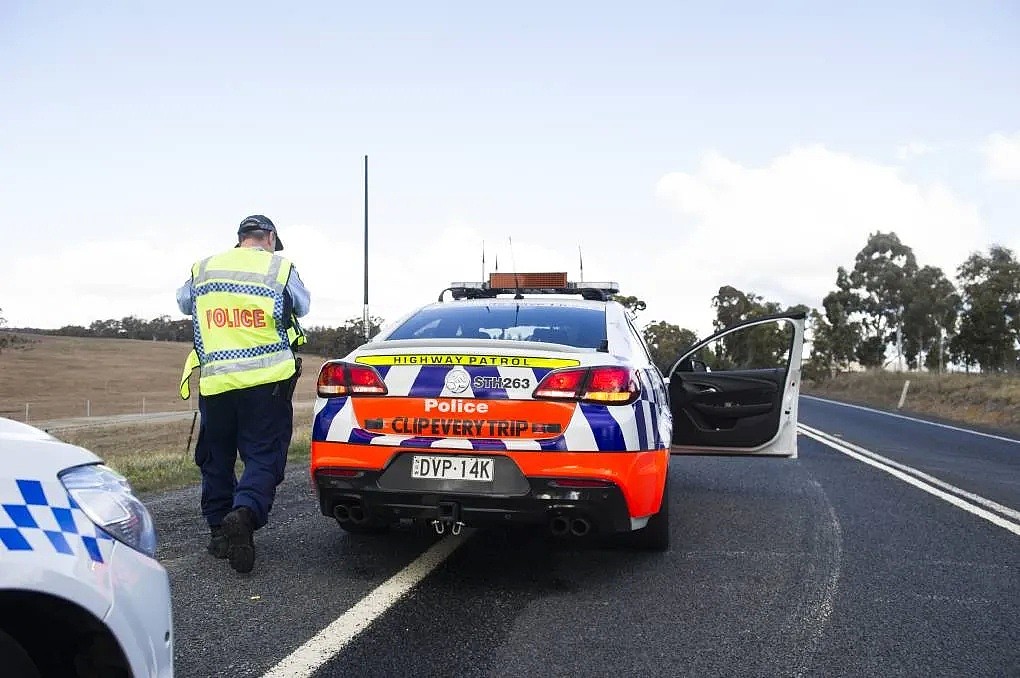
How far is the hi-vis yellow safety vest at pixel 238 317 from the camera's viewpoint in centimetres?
443

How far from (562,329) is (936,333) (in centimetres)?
5786

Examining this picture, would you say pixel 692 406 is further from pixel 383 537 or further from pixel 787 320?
pixel 383 537

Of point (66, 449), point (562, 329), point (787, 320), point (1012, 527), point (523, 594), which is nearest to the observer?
point (66, 449)

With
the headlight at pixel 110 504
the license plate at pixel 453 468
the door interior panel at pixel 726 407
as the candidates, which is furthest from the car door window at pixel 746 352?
the headlight at pixel 110 504

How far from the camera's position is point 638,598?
3.96m

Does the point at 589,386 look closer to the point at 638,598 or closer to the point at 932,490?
the point at 638,598

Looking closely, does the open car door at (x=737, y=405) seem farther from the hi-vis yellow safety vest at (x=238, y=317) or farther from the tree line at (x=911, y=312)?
the tree line at (x=911, y=312)

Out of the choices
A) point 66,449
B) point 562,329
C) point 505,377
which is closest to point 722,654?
point 505,377

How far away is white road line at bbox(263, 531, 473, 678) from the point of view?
2947mm

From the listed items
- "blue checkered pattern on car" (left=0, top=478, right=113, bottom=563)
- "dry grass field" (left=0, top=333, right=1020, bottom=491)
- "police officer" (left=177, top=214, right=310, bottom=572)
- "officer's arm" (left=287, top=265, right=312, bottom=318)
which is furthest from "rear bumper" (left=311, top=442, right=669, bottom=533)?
"blue checkered pattern on car" (left=0, top=478, right=113, bottom=563)

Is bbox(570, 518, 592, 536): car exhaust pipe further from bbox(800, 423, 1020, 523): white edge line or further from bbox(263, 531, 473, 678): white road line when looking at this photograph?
bbox(800, 423, 1020, 523): white edge line

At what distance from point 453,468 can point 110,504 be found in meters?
2.10

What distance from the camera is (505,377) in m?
4.00

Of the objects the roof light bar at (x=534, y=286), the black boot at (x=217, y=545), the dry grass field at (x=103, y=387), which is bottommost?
A: the dry grass field at (x=103, y=387)
